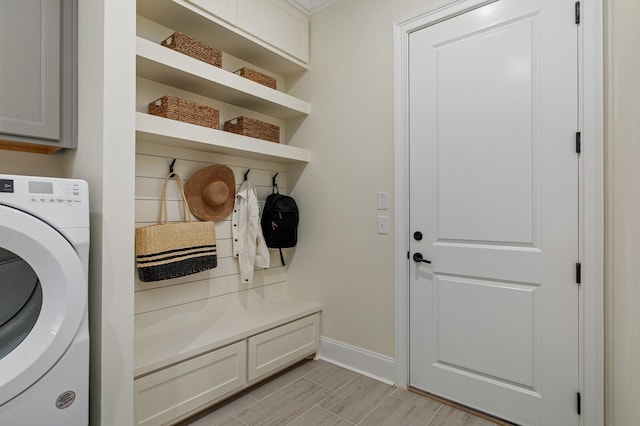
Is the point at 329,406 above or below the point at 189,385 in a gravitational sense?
below

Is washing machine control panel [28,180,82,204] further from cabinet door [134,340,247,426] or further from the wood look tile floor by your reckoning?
the wood look tile floor

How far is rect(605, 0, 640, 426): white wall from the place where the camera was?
1.15 m

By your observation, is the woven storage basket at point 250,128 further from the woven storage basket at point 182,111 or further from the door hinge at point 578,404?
the door hinge at point 578,404

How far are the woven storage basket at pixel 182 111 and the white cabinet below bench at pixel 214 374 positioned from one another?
1305 millimetres

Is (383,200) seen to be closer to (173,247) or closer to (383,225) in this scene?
(383,225)

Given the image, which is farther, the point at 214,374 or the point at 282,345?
the point at 282,345

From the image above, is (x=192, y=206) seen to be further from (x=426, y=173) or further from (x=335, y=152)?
(x=426, y=173)

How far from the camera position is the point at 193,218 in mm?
2148

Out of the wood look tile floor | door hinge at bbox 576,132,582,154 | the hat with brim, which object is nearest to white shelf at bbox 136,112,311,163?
the hat with brim

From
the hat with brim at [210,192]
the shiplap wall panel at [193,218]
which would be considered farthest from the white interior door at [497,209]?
the hat with brim at [210,192]

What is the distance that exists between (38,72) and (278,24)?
1.56 metres

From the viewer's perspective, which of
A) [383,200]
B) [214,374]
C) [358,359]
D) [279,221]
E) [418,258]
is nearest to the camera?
[214,374]

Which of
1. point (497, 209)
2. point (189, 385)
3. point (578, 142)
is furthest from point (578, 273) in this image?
point (189, 385)

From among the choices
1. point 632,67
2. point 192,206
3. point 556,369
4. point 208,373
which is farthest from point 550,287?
point 192,206
